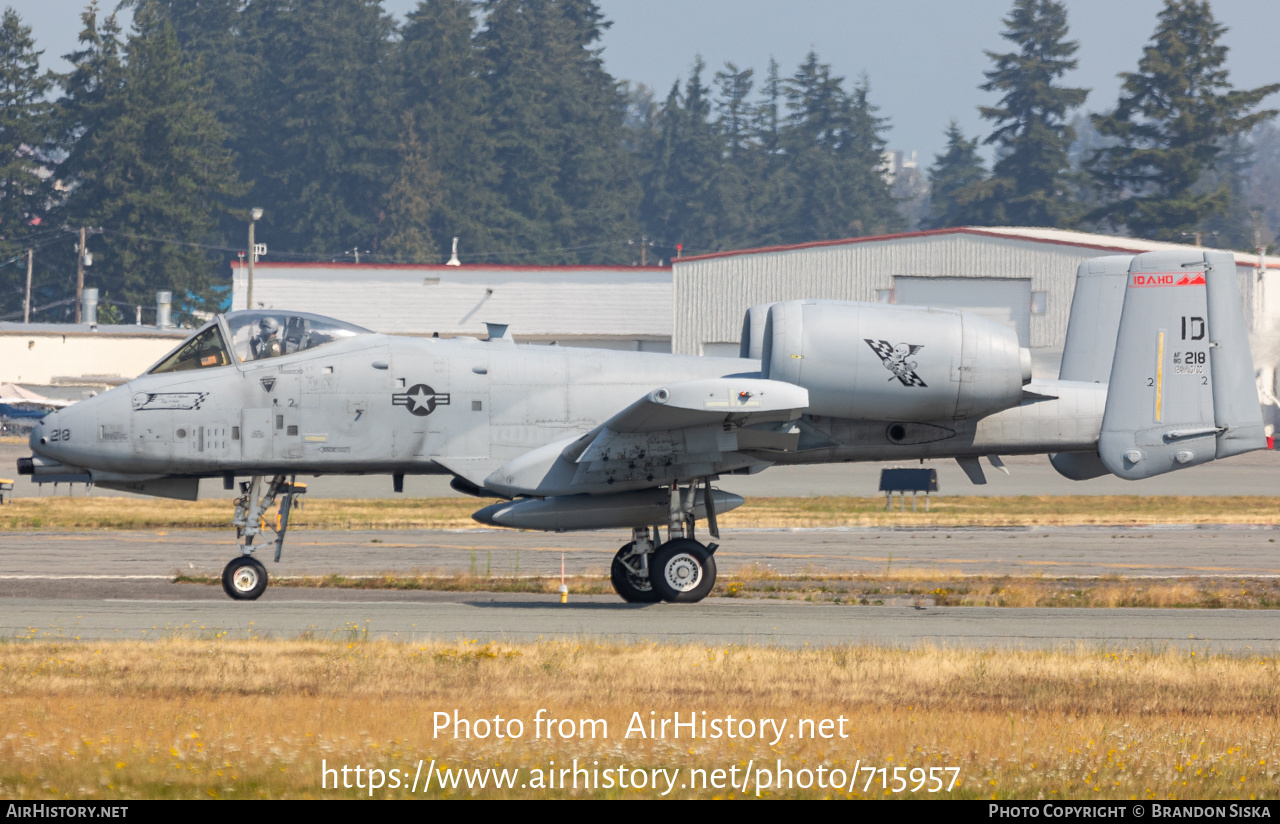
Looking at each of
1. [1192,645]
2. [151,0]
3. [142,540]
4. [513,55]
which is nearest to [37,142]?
[151,0]

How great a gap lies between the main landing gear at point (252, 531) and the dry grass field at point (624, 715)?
3978 millimetres

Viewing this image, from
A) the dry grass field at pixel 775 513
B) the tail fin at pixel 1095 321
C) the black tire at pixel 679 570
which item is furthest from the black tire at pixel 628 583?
the dry grass field at pixel 775 513

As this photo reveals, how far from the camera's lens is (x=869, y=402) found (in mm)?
15906

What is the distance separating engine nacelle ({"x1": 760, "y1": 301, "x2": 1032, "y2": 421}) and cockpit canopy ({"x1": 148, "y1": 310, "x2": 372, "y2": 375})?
5408 millimetres

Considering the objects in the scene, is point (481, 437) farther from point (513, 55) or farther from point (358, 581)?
point (513, 55)

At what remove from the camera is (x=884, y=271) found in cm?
6006

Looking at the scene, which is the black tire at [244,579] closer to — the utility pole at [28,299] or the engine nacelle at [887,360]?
the engine nacelle at [887,360]

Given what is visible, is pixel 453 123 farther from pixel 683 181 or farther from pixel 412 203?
pixel 683 181

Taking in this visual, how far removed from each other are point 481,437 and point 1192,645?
26.4ft

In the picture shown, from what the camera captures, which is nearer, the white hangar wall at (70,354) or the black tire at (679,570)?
the black tire at (679,570)

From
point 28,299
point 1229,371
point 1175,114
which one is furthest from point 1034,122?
point 1229,371

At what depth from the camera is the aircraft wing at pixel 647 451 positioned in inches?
618

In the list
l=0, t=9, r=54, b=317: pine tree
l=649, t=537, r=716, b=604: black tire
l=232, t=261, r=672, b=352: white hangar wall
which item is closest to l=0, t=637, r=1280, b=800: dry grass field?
l=649, t=537, r=716, b=604: black tire

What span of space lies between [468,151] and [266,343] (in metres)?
111
